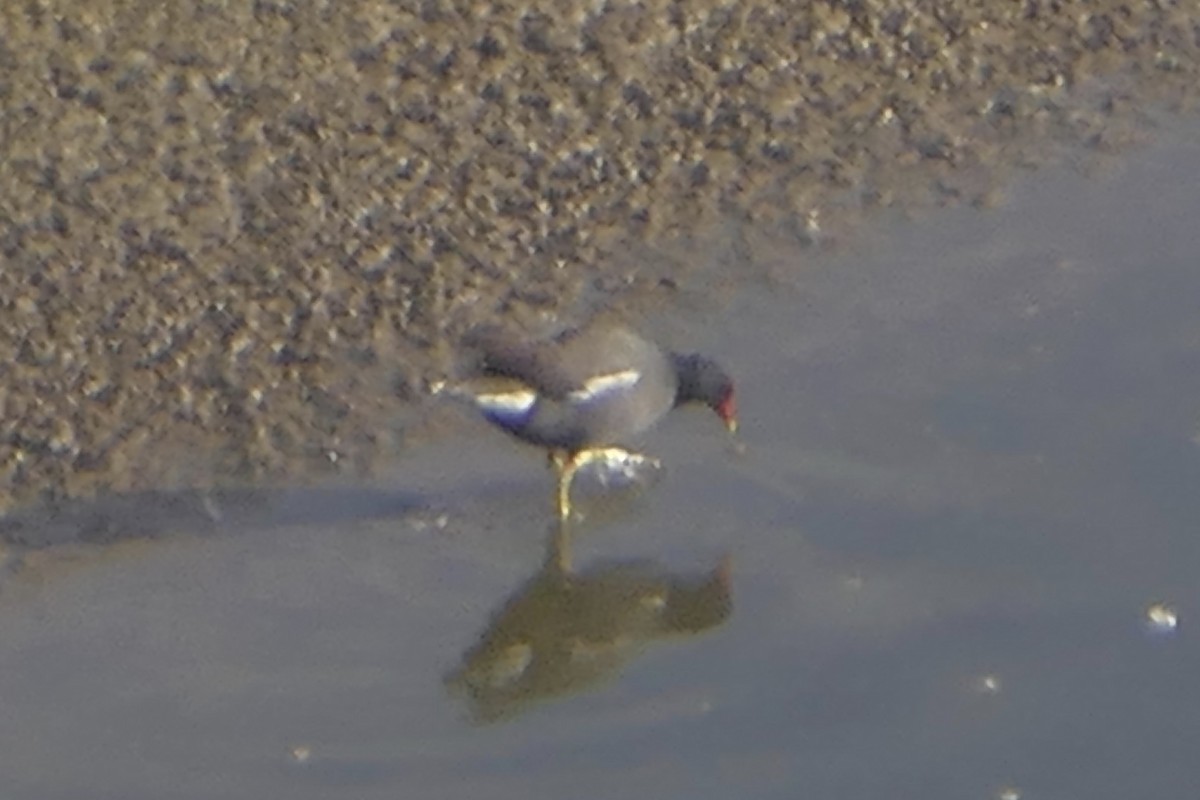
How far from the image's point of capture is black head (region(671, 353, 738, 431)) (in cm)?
668

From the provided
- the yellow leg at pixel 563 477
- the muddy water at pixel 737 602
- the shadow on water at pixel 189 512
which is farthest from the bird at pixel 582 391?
the shadow on water at pixel 189 512

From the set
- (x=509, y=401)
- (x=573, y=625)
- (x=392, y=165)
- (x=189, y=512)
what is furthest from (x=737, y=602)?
(x=392, y=165)

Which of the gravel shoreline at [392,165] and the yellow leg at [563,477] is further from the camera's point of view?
the gravel shoreline at [392,165]

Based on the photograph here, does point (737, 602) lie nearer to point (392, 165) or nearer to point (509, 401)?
point (509, 401)

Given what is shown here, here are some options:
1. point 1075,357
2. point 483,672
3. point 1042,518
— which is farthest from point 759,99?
point 483,672

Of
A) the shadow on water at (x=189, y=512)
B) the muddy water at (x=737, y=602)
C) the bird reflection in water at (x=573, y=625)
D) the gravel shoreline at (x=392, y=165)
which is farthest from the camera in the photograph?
the gravel shoreline at (x=392, y=165)

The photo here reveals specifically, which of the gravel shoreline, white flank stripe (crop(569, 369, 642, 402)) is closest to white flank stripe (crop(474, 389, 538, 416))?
white flank stripe (crop(569, 369, 642, 402))

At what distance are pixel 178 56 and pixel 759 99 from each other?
1722mm

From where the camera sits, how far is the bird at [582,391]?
6.51 metres

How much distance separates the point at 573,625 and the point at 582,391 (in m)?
0.57

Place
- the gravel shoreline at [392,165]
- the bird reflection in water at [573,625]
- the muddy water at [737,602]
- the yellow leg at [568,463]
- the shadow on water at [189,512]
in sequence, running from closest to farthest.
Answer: the muddy water at [737,602]
the bird reflection in water at [573,625]
the shadow on water at [189,512]
the yellow leg at [568,463]
the gravel shoreline at [392,165]

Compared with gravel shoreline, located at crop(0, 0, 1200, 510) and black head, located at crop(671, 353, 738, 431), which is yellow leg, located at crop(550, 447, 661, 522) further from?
gravel shoreline, located at crop(0, 0, 1200, 510)

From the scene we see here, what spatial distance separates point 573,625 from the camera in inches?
252

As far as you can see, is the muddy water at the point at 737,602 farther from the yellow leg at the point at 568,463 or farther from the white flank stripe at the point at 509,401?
the white flank stripe at the point at 509,401
